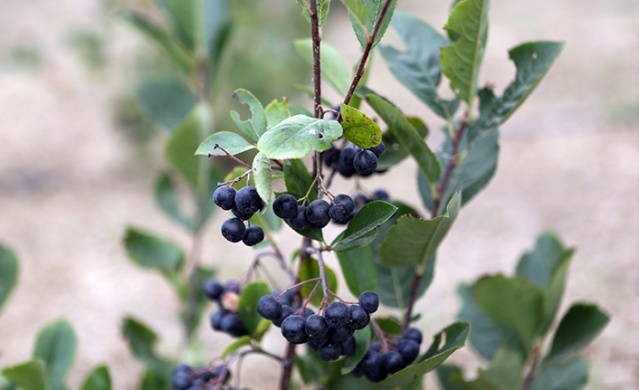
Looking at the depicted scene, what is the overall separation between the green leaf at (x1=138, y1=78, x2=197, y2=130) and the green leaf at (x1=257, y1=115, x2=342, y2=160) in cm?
94

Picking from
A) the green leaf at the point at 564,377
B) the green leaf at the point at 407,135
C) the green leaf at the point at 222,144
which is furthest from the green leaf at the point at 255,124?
the green leaf at the point at 564,377

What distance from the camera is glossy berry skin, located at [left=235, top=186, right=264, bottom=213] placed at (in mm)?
688

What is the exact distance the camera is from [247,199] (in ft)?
2.26

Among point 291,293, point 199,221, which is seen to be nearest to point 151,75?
point 199,221

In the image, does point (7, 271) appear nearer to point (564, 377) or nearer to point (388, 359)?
point (388, 359)

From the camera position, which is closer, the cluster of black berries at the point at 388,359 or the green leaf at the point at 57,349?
the cluster of black berries at the point at 388,359

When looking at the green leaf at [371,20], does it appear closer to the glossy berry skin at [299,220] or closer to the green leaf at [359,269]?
the glossy berry skin at [299,220]

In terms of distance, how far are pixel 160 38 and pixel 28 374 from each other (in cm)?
77

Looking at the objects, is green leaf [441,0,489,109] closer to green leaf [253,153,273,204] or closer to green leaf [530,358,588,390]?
green leaf [253,153,273,204]

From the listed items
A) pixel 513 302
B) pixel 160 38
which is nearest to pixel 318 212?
pixel 513 302

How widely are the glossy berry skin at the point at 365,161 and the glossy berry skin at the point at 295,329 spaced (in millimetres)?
178

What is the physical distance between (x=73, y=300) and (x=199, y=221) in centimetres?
187

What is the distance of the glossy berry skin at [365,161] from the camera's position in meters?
0.73

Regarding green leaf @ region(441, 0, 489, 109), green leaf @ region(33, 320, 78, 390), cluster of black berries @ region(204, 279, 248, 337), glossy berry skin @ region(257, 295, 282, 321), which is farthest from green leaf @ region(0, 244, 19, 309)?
green leaf @ region(441, 0, 489, 109)
